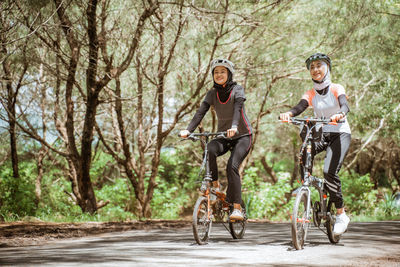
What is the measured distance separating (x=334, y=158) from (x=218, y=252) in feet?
5.95

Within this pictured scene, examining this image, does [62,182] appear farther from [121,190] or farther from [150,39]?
[150,39]

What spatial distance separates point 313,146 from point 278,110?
37.0 feet

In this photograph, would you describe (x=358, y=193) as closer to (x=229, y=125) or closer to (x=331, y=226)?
(x=331, y=226)

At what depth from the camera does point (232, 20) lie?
11984 mm

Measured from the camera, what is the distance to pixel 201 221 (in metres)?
6.05

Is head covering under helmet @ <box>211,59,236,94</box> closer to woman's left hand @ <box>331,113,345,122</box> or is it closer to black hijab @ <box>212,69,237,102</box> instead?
black hijab @ <box>212,69,237,102</box>

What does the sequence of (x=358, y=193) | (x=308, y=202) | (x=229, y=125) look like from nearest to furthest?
1. (x=308, y=202)
2. (x=229, y=125)
3. (x=358, y=193)

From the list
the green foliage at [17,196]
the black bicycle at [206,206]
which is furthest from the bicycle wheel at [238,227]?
the green foliage at [17,196]

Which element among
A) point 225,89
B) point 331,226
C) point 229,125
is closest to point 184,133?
point 229,125

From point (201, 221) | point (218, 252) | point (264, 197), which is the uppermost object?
point (264, 197)

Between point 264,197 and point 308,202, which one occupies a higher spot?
point 264,197

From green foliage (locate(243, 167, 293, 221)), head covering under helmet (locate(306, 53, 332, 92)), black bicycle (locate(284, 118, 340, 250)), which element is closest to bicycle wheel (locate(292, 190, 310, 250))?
black bicycle (locate(284, 118, 340, 250))

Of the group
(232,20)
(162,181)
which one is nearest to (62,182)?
(162,181)

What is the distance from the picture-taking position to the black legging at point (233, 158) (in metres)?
6.26
